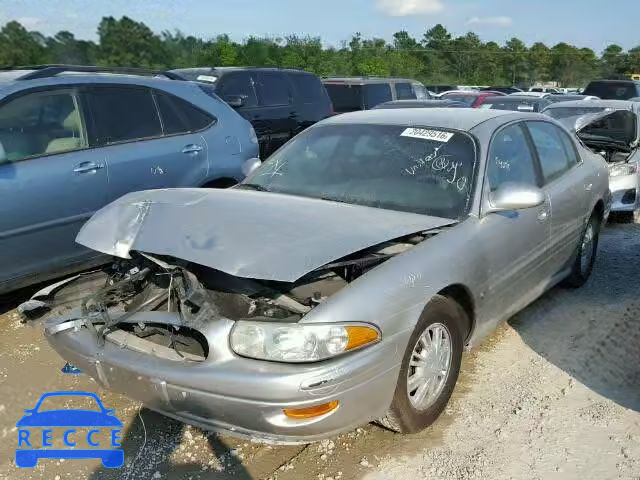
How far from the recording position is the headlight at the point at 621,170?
7.25m

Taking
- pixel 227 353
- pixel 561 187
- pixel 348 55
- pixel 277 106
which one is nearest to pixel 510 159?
pixel 561 187

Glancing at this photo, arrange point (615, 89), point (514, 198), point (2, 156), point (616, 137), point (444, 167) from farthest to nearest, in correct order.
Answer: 1. point (615, 89)
2. point (616, 137)
3. point (2, 156)
4. point (444, 167)
5. point (514, 198)

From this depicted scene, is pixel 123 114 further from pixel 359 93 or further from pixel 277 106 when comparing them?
pixel 359 93

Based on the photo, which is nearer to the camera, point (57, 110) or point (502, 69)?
point (57, 110)

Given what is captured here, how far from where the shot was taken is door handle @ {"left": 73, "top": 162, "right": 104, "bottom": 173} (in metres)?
4.66

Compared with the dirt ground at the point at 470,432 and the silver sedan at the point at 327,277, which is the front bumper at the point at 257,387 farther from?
the dirt ground at the point at 470,432

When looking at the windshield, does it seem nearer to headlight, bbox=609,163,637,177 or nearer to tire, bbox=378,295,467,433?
tire, bbox=378,295,467,433

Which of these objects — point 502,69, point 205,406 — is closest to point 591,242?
point 205,406

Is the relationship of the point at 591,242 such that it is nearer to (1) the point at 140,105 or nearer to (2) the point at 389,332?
(2) the point at 389,332

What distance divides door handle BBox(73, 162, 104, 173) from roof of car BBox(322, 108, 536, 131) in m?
1.78

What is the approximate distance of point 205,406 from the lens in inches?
102

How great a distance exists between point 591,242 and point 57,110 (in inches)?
176

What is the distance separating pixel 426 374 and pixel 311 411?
81 centimetres

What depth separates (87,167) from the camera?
472 cm
